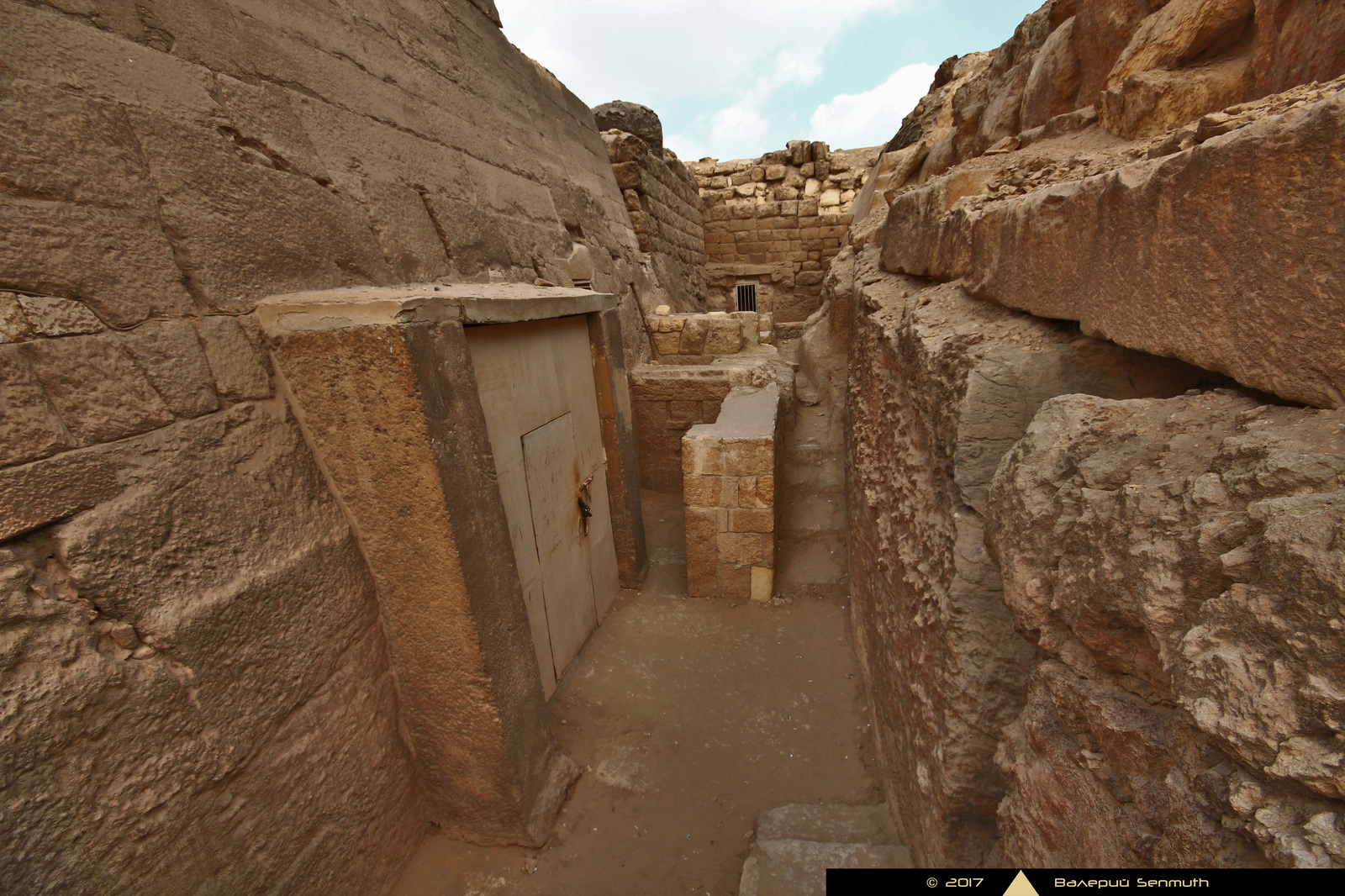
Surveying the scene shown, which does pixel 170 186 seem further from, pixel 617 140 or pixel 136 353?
pixel 617 140

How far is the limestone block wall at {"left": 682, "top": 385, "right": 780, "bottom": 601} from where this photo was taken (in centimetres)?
333

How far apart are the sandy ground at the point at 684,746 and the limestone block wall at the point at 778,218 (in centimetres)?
764

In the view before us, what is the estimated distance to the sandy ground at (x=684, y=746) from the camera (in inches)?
85.4

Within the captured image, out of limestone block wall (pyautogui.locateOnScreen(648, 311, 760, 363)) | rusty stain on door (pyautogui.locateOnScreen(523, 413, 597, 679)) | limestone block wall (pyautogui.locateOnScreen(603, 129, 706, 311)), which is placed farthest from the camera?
limestone block wall (pyautogui.locateOnScreen(603, 129, 706, 311))

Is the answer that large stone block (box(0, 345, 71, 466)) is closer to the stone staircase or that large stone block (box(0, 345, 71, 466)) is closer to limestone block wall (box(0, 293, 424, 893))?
limestone block wall (box(0, 293, 424, 893))

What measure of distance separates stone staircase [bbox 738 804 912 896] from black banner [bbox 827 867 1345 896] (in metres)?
0.30

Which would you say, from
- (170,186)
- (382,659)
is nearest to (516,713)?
(382,659)

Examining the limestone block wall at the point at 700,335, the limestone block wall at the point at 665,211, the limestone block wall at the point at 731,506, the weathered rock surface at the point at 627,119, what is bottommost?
the limestone block wall at the point at 731,506

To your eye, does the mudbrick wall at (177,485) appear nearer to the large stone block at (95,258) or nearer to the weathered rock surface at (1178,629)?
the large stone block at (95,258)

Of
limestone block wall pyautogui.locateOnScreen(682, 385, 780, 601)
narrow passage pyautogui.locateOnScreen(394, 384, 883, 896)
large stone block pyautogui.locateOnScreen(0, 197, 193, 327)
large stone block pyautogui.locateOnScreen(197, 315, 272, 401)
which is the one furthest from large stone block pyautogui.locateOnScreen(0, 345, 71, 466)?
limestone block wall pyautogui.locateOnScreen(682, 385, 780, 601)

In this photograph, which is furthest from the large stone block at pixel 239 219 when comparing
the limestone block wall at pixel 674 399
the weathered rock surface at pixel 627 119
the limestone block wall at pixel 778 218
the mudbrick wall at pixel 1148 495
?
the limestone block wall at pixel 778 218

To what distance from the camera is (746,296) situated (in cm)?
1055

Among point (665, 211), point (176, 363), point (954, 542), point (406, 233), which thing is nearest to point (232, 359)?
point (176, 363)

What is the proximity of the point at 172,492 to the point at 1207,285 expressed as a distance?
7.83 ft
